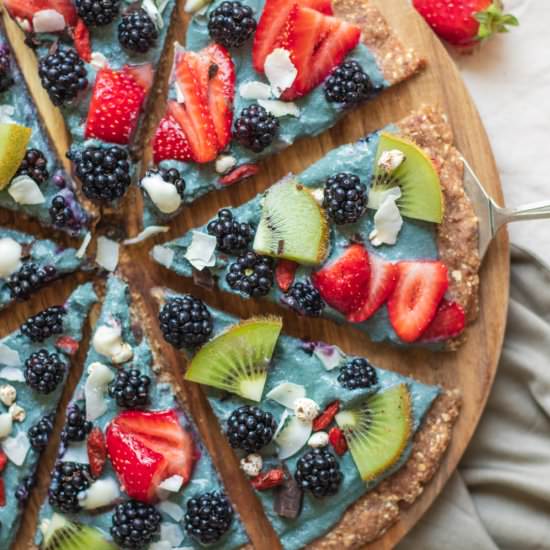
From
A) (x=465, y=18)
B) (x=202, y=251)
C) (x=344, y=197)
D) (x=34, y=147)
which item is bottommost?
(x=202, y=251)

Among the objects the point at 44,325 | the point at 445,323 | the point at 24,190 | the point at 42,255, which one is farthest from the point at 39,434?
the point at 445,323

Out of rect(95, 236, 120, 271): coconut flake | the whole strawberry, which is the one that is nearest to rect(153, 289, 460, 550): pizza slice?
rect(95, 236, 120, 271): coconut flake

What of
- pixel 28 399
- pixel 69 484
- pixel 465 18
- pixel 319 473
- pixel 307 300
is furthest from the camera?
pixel 28 399

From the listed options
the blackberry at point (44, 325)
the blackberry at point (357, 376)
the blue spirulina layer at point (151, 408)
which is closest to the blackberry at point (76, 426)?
the blue spirulina layer at point (151, 408)

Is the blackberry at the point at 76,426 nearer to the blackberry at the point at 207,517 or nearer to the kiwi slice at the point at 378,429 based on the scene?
the blackberry at the point at 207,517

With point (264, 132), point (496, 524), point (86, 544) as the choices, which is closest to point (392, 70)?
point (264, 132)

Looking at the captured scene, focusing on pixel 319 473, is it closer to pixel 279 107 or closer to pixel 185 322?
pixel 185 322
